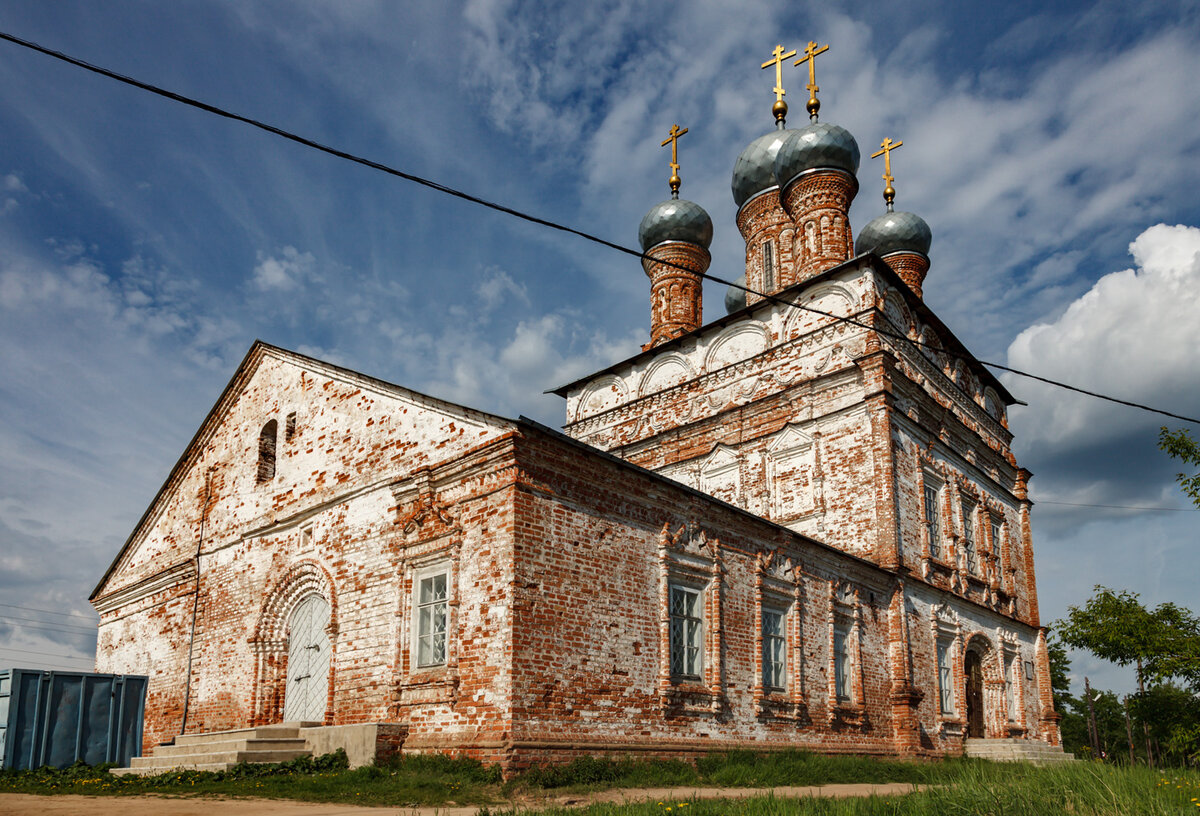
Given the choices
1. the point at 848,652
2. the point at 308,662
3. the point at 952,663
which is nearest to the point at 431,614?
the point at 308,662

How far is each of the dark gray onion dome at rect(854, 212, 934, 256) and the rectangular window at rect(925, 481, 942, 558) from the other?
1019cm

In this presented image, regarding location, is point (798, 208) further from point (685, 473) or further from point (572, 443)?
point (572, 443)

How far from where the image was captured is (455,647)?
32.4 feet


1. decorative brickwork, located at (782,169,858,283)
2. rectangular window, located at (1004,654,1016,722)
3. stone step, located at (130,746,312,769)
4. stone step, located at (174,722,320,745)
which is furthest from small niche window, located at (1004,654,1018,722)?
stone step, located at (130,746,312,769)

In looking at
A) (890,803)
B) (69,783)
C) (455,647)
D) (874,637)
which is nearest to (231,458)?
(69,783)

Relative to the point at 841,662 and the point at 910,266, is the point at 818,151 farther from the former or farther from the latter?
the point at 841,662

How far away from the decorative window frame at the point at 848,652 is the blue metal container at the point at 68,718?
34.6ft

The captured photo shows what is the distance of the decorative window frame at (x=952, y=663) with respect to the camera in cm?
1666

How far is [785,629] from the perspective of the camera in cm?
1339

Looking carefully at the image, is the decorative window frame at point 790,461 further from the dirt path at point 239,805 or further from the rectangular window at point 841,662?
the dirt path at point 239,805

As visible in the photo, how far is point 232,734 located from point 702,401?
11423 mm

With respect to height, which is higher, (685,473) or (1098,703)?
(685,473)

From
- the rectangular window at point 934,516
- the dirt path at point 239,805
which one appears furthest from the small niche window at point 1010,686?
the dirt path at point 239,805

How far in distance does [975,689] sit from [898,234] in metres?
12.9
